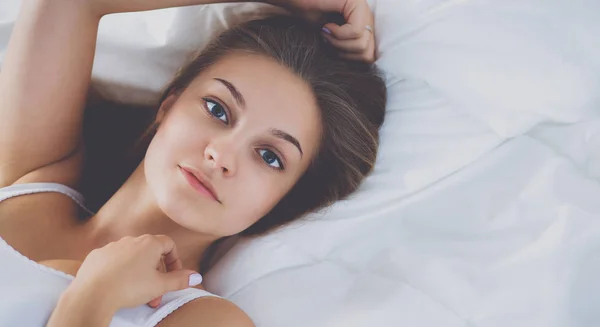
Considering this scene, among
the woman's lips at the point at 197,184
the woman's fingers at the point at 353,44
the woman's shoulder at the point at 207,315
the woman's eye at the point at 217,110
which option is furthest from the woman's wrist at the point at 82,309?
the woman's fingers at the point at 353,44

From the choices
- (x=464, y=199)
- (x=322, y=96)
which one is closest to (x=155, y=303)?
(x=322, y=96)

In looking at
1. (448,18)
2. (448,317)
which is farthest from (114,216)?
(448,18)

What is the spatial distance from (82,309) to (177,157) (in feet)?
0.95

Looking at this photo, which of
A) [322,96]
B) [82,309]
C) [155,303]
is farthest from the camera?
[322,96]

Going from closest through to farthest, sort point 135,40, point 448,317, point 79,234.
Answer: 1. point 448,317
2. point 79,234
3. point 135,40

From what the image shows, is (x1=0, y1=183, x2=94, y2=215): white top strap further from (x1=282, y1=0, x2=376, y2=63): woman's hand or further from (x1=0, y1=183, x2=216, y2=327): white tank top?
(x1=282, y1=0, x2=376, y2=63): woman's hand

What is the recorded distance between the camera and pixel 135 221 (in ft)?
3.74

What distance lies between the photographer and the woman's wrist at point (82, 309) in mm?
873

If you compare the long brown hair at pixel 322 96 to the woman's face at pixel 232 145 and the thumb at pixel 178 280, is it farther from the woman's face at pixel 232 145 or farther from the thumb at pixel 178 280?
the thumb at pixel 178 280

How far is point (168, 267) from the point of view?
1.04 m

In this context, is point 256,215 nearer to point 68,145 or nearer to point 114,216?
point 114,216

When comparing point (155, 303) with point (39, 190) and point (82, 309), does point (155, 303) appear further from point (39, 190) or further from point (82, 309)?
point (39, 190)

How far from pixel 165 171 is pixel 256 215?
185 mm

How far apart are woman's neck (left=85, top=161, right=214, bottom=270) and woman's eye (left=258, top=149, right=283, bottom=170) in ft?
0.71
